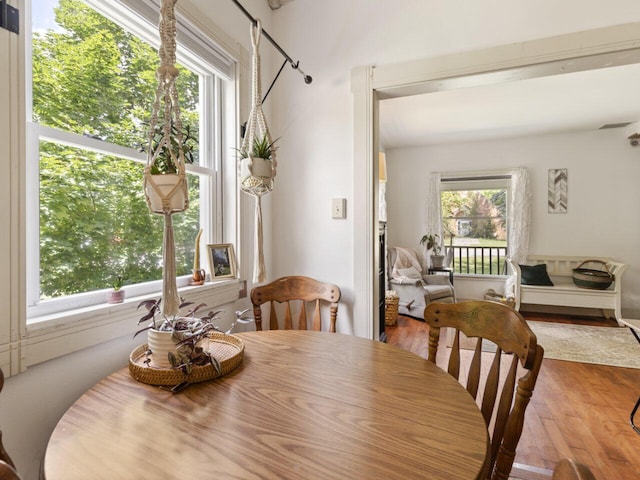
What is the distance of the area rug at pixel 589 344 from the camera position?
306 centimetres

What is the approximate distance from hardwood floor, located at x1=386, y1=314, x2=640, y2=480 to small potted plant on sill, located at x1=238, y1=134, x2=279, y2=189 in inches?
75.3

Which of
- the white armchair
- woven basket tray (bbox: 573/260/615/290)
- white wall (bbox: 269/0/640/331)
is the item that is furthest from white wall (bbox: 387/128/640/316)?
white wall (bbox: 269/0/640/331)

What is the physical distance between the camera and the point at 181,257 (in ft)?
5.23

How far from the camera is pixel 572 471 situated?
0.36 m

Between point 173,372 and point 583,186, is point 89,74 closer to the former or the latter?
point 173,372

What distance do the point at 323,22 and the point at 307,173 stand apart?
909 millimetres

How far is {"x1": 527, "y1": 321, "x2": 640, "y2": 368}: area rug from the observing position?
3057 mm

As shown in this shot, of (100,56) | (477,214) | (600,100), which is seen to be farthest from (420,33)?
(477,214)

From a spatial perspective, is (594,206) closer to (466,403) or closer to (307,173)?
(307,173)

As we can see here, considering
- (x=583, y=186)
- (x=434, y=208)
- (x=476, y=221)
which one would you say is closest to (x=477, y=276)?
(x=476, y=221)

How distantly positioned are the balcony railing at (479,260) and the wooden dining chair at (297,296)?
14.2 ft

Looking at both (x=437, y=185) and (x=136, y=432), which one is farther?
(x=437, y=185)

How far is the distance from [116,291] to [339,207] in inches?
46.3

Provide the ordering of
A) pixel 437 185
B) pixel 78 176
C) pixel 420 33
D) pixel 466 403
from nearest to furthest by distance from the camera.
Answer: pixel 466 403
pixel 78 176
pixel 420 33
pixel 437 185
